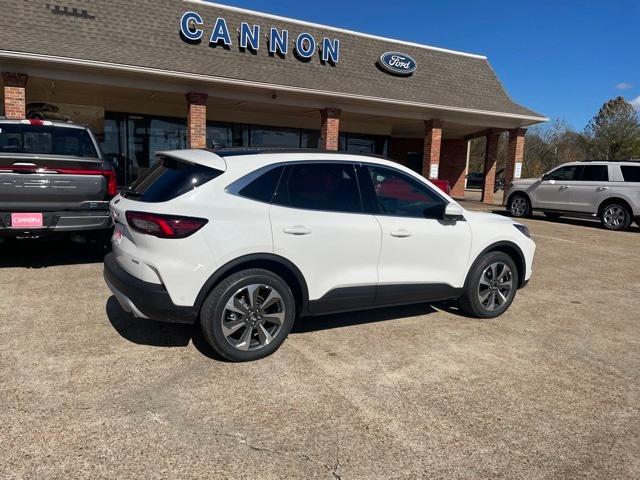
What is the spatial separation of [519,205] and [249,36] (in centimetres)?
982

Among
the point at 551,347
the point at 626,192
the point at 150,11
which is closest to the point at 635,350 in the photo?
the point at 551,347

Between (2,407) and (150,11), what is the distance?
1297cm

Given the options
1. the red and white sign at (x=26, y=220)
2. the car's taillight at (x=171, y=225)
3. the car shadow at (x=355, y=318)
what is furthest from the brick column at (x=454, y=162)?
the car's taillight at (x=171, y=225)

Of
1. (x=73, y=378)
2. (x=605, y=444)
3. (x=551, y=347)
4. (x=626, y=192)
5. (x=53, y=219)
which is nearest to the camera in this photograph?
(x=605, y=444)

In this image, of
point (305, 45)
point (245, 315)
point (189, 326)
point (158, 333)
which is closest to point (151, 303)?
point (245, 315)

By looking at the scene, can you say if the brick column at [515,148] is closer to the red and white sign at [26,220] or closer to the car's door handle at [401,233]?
the car's door handle at [401,233]

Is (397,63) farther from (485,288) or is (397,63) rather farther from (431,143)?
(485,288)

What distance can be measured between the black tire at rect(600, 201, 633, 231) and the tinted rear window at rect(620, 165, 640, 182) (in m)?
0.69

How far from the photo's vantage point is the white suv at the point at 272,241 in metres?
3.56

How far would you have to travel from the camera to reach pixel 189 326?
15.1ft

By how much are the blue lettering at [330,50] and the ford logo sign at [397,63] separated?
1691mm

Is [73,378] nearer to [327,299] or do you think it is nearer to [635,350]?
[327,299]

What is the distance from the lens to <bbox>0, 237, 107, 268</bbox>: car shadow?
6.86 metres

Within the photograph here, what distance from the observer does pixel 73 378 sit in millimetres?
3447
